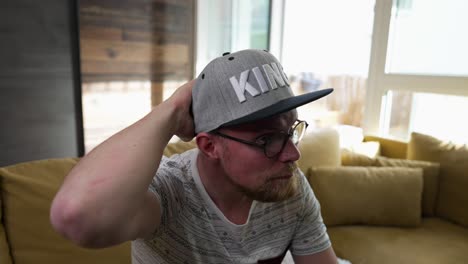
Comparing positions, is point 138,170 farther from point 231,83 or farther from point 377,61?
point 377,61

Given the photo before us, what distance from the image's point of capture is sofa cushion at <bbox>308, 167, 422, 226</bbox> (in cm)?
196

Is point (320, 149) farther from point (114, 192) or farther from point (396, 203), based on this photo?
point (114, 192)

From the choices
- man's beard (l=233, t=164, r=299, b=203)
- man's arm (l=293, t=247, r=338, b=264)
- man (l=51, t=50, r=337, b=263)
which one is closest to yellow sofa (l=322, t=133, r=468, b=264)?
man's arm (l=293, t=247, r=338, b=264)

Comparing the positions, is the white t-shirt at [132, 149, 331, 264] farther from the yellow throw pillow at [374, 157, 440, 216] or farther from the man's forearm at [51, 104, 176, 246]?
the yellow throw pillow at [374, 157, 440, 216]

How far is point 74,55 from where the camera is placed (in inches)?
86.4

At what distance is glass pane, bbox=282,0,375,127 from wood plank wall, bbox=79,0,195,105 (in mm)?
1109

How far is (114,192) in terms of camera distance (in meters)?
0.67

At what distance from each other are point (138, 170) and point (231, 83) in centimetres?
29

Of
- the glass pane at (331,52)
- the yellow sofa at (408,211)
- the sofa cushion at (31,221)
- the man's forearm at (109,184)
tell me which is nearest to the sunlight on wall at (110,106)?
the sofa cushion at (31,221)

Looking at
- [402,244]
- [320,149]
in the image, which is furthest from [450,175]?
[320,149]

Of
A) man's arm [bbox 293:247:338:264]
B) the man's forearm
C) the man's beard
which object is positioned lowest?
man's arm [bbox 293:247:338:264]

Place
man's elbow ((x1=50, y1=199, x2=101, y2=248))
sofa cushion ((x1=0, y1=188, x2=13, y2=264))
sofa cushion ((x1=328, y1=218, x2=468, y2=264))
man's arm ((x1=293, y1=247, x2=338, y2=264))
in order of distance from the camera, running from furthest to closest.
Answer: sofa cushion ((x1=328, y1=218, x2=468, y2=264)), sofa cushion ((x1=0, y1=188, x2=13, y2=264)), man's arm ((x1=293, y1=247, x2=338, y2=264)), man's elbow ((x1=50, y1=199, x2=101, y2=248))

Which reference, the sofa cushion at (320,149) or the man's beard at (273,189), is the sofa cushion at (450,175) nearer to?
the sofa cushion at (320,149)

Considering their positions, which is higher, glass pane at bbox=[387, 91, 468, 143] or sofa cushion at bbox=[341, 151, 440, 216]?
glass pane at bbox=[387, 91, 468, 143]
